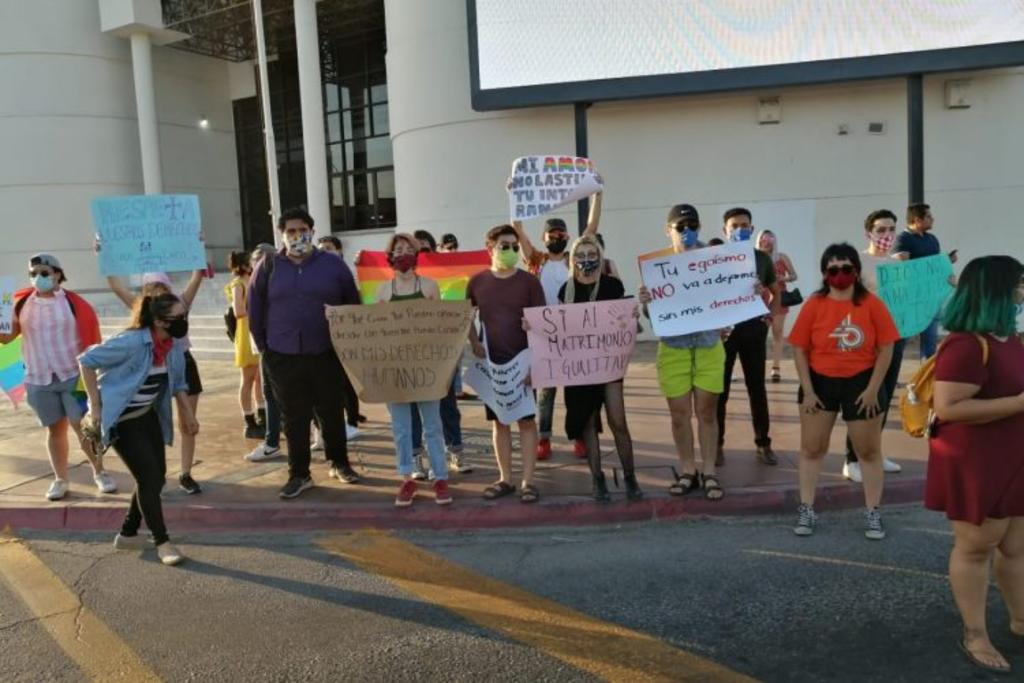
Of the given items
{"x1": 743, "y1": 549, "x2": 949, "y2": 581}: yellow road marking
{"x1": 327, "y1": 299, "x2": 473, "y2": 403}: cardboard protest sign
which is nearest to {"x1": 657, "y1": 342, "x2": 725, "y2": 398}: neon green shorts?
{"x1": 743, "y1": 549, "x2": 949, "y2": 581}: yellow road marking

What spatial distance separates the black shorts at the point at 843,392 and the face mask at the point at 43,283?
5.62 m

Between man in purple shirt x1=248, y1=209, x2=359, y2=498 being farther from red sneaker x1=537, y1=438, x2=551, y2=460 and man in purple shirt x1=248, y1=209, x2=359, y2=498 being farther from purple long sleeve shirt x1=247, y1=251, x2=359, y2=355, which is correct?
red sneaker x1=537, y1=438, x2=551, y2=460

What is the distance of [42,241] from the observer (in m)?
19.5

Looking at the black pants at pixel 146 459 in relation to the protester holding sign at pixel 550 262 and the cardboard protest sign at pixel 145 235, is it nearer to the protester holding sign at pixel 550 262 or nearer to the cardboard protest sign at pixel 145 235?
the cardboard protest sign at pixel 145 235

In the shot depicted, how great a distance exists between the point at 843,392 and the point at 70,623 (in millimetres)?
4608

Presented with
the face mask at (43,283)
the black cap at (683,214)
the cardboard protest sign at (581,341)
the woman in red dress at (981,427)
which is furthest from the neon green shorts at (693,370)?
the face mask at (43,283)

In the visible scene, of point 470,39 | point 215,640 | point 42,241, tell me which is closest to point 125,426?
point 215,640

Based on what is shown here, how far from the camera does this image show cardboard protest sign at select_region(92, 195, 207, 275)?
6762mm

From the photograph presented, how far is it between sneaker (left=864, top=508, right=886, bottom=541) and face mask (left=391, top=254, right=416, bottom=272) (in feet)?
11.7

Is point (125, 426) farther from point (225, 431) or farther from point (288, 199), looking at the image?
point (288, 199)

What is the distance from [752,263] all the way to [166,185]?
20.1 m

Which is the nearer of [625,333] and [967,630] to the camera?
[967,630]

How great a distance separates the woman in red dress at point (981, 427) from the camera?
121 inches

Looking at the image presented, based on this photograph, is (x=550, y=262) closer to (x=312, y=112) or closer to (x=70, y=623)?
(x=70, y=623)
